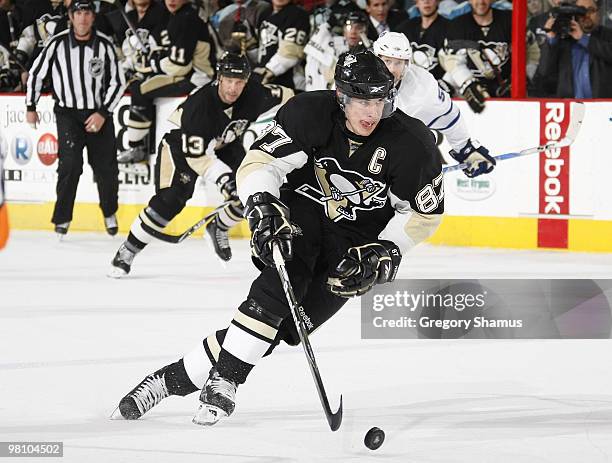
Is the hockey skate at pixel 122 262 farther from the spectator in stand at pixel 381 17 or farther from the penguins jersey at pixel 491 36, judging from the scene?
the penguins jersey at pixel 491 36

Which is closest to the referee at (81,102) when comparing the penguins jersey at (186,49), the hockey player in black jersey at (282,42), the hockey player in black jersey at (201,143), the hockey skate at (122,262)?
the penguins jersey at (186,49)

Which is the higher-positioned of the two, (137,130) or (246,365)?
(246,365)

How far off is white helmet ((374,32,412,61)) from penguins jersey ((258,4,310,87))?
8.96 ft

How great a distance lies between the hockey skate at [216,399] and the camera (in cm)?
345

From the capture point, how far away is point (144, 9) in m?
8.59

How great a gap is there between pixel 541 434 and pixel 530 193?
13.1 ft

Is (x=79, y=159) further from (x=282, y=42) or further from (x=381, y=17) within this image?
(x=381, y=17)

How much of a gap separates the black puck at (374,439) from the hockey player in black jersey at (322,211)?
356mm

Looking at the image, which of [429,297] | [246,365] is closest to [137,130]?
[429,297]

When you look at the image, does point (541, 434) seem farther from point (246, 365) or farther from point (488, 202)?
point (488, 202)

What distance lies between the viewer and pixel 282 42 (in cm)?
806

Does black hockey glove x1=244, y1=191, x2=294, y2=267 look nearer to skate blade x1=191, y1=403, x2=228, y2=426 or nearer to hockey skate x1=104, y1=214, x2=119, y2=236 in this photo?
skate blade x1=191, y1=403, x2=228, y2=426

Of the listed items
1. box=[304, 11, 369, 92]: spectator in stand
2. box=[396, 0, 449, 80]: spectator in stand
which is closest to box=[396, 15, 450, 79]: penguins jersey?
box=[396, 0, 449, 80]: spectator in stand

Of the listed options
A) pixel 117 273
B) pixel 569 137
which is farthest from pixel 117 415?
pixel 569 137
